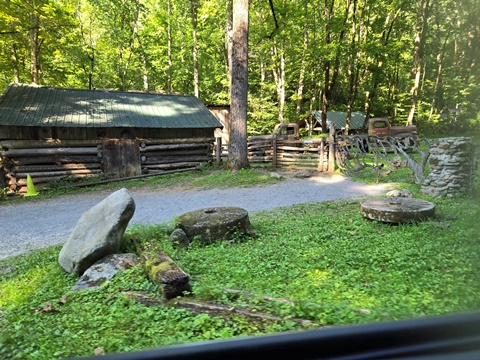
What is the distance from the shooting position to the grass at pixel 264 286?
105 inches

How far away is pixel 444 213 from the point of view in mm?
6547

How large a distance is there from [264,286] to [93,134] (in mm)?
13514

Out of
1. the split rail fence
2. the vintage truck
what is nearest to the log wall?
the split rail fence

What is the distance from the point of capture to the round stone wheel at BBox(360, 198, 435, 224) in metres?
5.89

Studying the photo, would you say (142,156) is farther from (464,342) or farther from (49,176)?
(464,342)

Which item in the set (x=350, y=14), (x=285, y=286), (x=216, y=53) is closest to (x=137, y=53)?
(x=216, y=53)

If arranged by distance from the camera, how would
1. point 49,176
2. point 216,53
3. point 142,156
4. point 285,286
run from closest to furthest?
point 285,286, point 49,176, point 142,156, point 216,53

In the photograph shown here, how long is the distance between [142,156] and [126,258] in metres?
11.5

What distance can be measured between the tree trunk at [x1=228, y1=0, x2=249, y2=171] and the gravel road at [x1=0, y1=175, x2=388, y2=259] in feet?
8.68

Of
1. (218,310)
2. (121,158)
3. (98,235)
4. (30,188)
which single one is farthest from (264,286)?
(121,158)

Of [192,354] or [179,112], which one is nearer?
[192,354]

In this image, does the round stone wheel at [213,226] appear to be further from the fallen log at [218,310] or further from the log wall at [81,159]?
the log wall at [81,159]

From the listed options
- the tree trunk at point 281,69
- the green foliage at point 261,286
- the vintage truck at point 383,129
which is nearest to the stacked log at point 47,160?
the green foliage at point 261,286

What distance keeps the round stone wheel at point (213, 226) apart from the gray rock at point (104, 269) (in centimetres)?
129
